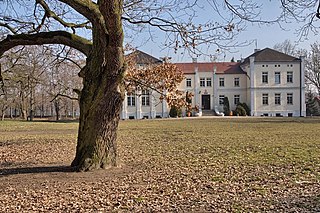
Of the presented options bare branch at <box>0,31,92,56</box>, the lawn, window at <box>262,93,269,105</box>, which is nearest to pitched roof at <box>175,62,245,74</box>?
window at <box>262,93,269,105</box>

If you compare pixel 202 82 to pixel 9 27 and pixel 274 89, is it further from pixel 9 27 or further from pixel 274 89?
pixel 9 27

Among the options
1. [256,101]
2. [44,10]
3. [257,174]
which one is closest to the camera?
[257,174]

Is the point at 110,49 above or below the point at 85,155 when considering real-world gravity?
above

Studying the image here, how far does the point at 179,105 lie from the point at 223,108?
4426 cm

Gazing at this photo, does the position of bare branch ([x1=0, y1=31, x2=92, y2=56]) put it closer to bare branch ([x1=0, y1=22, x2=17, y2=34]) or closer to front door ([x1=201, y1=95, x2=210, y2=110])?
bare branch ([x1=0, y1=22, x2=17, y2=34])

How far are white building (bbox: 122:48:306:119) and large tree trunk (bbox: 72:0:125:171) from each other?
42.6 m

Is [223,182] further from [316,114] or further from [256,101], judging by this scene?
[316,114]

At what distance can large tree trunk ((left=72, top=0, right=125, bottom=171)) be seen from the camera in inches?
300

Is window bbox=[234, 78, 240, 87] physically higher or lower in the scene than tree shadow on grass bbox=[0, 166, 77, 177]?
higher

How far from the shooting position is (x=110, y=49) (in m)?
7.68

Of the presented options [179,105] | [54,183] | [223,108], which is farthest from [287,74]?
[54,183]

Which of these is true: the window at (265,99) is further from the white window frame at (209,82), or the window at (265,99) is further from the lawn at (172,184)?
the lawn at (172,184)

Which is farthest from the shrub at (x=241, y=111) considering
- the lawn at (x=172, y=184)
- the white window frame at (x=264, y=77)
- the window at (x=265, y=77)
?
the lawn at (x=172, y=184)

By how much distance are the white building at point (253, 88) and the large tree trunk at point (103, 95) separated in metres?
42.6
